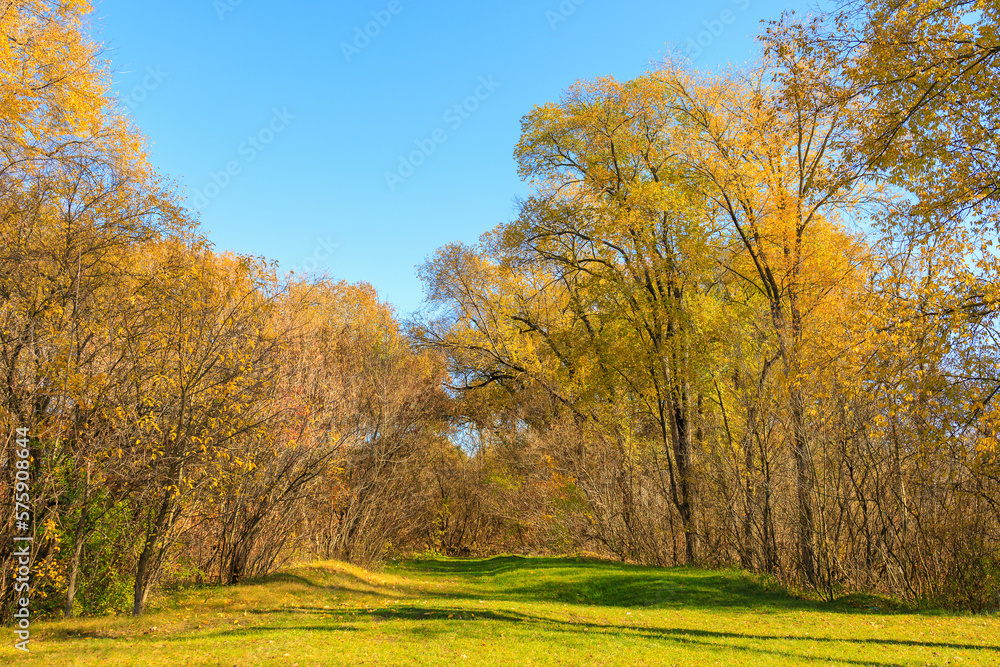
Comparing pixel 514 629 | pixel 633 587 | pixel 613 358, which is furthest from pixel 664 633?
pixel 613 358

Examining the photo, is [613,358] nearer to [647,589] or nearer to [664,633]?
[647,589]

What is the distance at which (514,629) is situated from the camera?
8711 millimetres

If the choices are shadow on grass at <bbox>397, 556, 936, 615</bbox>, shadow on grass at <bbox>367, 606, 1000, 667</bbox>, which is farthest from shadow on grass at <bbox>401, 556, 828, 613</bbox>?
shadow on grass at <bbox>367, 606, 1000, 667</bbox>

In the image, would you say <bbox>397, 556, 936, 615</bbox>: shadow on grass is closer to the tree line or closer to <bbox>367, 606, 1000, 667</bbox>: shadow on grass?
the tree line

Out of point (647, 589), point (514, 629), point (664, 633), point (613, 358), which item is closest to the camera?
point (664, 633)

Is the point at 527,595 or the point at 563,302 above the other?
the point at 563,302

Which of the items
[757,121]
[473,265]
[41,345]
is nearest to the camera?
[41,345]

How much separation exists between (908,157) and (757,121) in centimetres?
800

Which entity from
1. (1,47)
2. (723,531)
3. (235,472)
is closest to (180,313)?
(235,472)

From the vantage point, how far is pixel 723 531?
15.1 meters

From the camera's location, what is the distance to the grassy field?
692 centimetres

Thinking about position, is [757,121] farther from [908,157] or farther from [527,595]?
[527,595]

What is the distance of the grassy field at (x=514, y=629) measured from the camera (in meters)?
6.92

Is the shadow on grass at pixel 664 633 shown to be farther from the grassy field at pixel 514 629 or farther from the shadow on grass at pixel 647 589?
the shadow on grass at pixel 647 589
